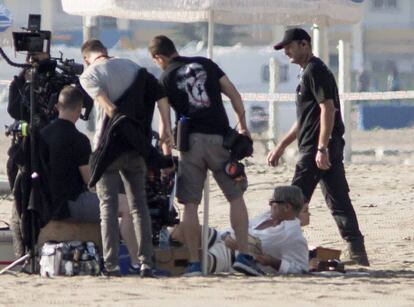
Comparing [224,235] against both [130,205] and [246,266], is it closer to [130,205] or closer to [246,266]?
[246,266]

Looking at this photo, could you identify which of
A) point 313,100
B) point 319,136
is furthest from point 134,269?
point 313,100

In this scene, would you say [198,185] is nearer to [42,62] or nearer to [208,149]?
[208,149]

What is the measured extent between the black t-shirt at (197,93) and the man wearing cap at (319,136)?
2.49ft

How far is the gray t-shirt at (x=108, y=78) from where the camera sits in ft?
27.5

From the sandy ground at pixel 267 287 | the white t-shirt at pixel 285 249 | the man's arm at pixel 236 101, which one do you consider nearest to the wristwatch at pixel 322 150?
the white t-shirt at pixel 285 249

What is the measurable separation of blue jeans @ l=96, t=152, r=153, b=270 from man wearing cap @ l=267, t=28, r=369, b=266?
1.40m

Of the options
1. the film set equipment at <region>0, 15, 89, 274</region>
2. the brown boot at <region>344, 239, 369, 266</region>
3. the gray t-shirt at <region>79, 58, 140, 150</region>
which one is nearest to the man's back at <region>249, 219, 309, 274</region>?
the brown boot at <region>344, 239, 369, 266</region>

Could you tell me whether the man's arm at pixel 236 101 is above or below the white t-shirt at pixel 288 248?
above

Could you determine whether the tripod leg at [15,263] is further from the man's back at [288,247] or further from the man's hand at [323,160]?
the man's hand at [323,160]

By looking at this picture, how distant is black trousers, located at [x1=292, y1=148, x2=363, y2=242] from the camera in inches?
368

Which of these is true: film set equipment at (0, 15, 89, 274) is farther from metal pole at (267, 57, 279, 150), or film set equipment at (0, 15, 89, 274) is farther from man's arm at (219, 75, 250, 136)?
metal pole at (267, 57, 279, 150)

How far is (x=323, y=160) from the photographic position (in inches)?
358

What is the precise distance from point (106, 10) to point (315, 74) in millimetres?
1546

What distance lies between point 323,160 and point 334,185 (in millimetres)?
395
